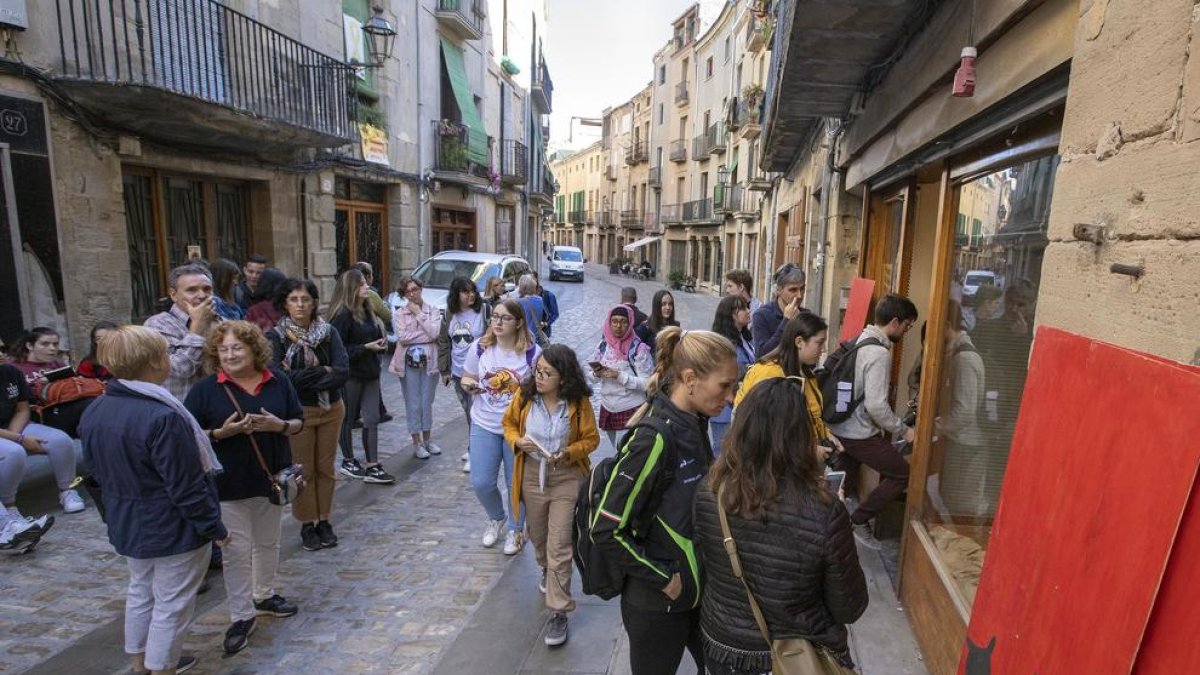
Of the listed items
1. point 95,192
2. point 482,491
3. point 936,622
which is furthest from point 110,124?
point 936,622

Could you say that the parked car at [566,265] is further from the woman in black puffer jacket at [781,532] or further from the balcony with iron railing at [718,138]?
the woman in black puffer jacket at [781,532]

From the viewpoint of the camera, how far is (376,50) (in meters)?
11.9

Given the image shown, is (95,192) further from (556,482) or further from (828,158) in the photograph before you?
(828,158)

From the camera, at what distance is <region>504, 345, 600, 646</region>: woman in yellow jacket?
3.54 meters

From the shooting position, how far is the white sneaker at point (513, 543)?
4371mm

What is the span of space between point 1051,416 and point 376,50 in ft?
41.5

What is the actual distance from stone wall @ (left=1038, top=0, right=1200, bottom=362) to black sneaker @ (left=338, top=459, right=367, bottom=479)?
506cm

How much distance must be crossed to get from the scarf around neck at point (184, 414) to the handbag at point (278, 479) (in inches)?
11.8

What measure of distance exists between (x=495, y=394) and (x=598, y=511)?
1992 millimetres

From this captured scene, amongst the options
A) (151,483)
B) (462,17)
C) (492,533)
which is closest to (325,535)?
(492,533)

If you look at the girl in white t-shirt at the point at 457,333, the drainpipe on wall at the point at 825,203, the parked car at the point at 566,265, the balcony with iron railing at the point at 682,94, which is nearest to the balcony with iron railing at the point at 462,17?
the drainpipe on wall at the point at 825,203

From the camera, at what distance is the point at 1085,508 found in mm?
1504

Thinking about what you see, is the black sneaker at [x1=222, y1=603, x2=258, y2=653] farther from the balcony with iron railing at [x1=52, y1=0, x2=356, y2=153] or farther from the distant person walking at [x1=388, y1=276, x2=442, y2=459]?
the balcony with iron railing at [x1=52, y1=0, x2=356, y2=153]

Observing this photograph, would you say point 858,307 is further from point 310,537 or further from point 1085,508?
point 310,537
